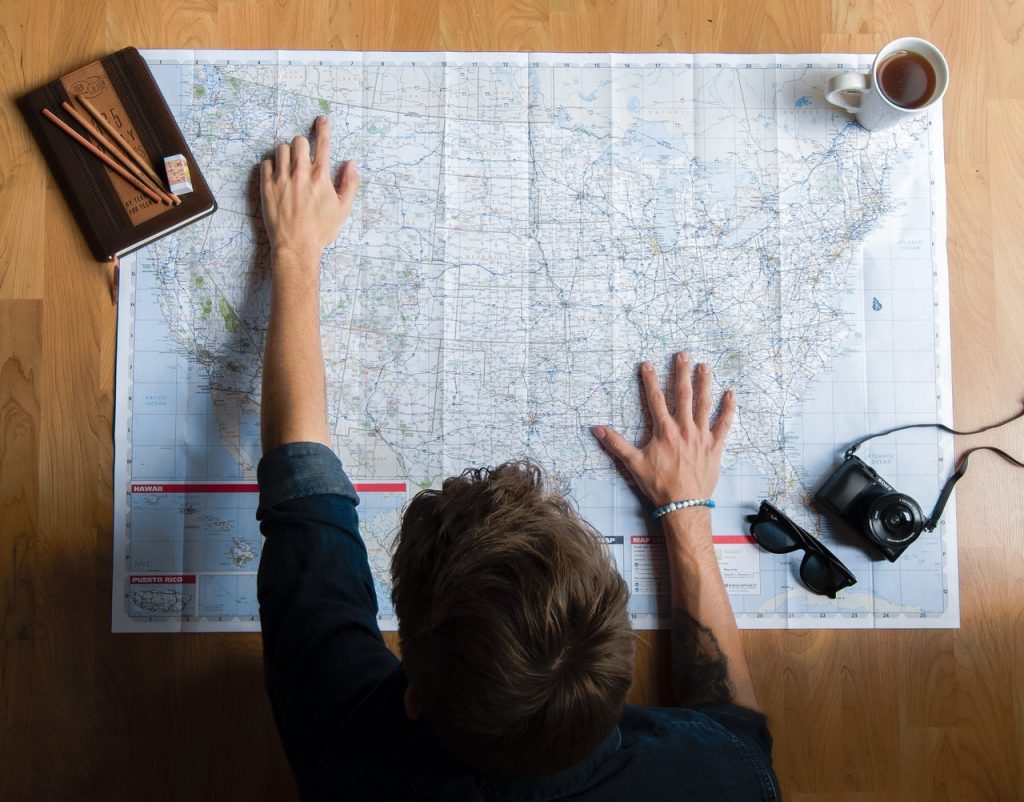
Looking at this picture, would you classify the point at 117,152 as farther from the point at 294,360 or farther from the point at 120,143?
the point at 294,360

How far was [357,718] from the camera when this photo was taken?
0.76 metres

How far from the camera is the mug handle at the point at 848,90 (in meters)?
1.02

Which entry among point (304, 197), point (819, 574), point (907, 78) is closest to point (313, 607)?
point (304, 197)

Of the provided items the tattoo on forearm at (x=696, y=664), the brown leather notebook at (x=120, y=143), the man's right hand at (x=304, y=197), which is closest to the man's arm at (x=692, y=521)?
the tattoo on forearm at (x=696, y=664)

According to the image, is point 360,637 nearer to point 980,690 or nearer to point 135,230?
point 135,230

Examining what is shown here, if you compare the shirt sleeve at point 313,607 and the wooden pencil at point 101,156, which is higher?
the wooden pencil at point 101,156

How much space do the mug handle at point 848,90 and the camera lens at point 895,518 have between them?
559mm

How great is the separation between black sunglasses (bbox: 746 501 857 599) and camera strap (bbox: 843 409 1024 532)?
13cm

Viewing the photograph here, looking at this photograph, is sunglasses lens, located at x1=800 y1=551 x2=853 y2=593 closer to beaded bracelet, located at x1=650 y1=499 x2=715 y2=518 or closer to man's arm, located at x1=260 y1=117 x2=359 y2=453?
beaded bracelet, located at x1=650 y1=499 x2=715 y2=518

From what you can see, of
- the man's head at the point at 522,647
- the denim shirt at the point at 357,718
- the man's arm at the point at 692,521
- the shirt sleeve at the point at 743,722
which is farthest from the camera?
the man's arm at the point at 692,521

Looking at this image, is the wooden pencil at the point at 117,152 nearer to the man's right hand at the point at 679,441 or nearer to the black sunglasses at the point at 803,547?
the man's right hand at the point at 679,441

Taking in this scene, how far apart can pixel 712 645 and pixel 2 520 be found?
1026mm

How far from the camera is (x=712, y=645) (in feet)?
3.29

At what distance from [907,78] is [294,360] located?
36.6 inches
